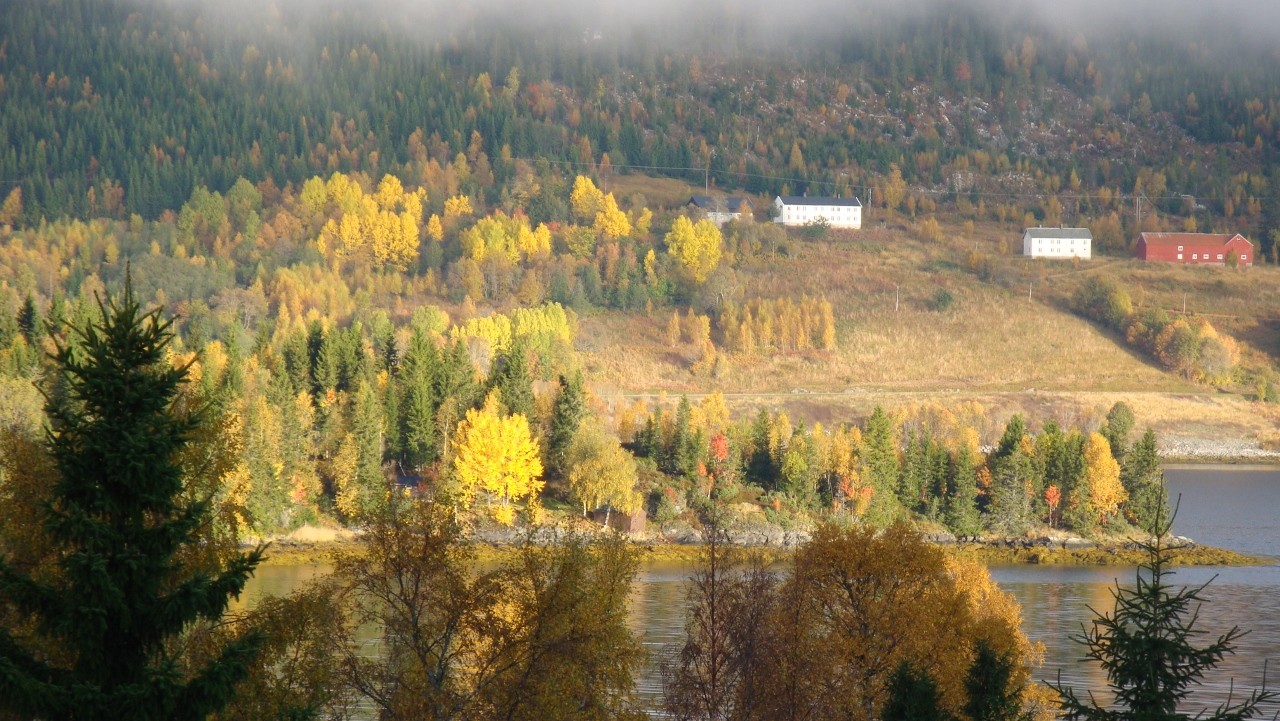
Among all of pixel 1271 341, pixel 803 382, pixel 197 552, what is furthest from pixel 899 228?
pixel 197 552

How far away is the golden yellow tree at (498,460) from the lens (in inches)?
2825

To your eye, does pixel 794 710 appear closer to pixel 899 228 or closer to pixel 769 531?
pixel 769 531

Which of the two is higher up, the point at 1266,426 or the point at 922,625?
the point at 922,625

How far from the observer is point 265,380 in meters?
78.1

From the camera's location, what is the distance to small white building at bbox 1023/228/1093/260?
18075cm

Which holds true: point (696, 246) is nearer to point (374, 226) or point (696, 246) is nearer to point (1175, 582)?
point (374, 226)

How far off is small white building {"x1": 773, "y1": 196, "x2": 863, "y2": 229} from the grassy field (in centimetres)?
1217

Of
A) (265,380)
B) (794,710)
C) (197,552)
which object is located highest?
(197,552)

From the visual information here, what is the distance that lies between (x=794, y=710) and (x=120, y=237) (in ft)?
527

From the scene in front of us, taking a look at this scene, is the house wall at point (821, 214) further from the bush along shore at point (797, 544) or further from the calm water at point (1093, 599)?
the bush along shore at point (797, 544)

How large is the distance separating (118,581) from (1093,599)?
52.8m

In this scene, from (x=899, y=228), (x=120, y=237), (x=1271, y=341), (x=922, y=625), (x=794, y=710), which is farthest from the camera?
(x=899, y=228)

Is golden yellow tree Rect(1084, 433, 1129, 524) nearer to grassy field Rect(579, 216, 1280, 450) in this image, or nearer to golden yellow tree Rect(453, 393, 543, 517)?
golden yellow tree Rect(453, 393, 543, 517)

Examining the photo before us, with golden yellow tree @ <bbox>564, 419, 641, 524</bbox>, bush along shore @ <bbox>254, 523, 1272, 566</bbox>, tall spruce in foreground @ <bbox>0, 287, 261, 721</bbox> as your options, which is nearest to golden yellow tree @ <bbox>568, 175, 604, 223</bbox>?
golden yellow tree @ <bbox>564, 419, 641, 524</bbox>
